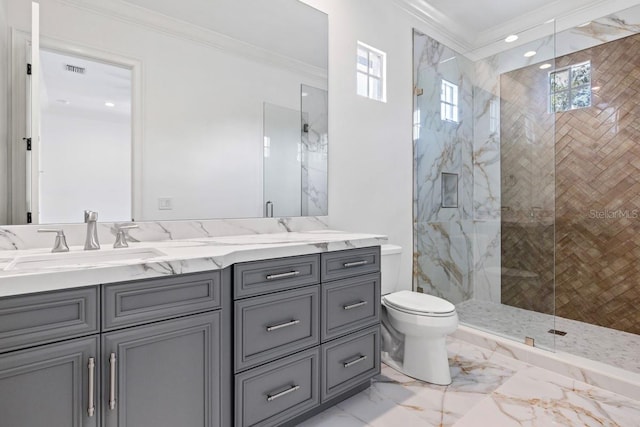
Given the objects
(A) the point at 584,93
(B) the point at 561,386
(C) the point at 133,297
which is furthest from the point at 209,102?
(A) the point at 584,93

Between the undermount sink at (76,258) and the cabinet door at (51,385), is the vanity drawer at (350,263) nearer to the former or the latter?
the undermount sink at (76,258)

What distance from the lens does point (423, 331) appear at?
1.96 metres

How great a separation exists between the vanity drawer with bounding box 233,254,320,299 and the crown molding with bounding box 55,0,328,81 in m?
1.25

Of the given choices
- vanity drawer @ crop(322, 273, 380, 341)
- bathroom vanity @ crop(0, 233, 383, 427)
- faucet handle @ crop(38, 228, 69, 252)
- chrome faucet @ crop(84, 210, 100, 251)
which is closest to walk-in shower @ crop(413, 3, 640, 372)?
vanity drawer @ crop(322, 273, 380, 341)

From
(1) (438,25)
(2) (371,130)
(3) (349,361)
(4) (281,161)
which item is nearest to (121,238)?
(4) (281,161)

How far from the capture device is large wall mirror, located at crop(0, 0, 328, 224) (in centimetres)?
141

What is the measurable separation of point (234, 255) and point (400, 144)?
1.94m

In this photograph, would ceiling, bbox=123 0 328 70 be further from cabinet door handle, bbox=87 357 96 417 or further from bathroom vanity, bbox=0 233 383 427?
cabinet door handle, bbox=87 357 96 417

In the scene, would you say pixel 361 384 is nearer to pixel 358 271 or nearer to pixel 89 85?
pixel 358 271

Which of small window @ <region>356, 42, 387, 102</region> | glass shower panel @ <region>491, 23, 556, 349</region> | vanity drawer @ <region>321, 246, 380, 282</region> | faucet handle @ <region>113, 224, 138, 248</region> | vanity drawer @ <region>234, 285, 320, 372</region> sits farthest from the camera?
glass shower panel @ <region>491, 23, 556, 349</region>

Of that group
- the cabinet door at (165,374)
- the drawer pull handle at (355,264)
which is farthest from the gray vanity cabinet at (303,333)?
the cabinet door at (165,374)

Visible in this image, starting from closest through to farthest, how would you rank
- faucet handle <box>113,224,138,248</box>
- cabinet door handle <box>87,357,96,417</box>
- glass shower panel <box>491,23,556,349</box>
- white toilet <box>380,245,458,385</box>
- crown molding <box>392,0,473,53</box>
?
1. cabinet door handle <box>87,357,96,417</box>
2. faucet handle <box>113,224,138,248</box>
3. white toilet <box>380,245,458,385</box>
4. glass shower panel <box>491,23,556,349</box>
5. crown molding <box>392,0,473,53</box>

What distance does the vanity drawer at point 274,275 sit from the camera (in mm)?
1332

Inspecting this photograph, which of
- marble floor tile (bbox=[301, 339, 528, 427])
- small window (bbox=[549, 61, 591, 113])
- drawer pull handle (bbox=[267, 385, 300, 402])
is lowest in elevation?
marble floor tile (bbox=[301, 339, 528, 427])
